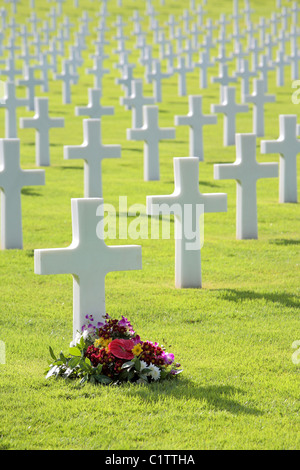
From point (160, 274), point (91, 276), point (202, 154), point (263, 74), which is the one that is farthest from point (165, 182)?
point (263, 74)

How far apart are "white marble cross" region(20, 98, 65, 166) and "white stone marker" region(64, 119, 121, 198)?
3059 mm

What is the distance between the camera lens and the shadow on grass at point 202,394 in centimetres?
521

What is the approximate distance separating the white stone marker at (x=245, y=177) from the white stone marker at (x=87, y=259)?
4.08m

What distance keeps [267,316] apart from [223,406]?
2055 millimetres

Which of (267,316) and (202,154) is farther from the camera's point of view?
(202,154)

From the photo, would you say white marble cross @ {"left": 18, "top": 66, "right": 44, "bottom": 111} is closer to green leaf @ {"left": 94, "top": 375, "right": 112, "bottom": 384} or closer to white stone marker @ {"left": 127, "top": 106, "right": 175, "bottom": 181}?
white stone marker @ {"left": 127, "top": 106, "right": 175, "bottom": 181}

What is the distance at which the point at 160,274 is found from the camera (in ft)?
28.9

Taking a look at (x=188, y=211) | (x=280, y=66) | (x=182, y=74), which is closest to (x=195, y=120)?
(x=188, y=211)

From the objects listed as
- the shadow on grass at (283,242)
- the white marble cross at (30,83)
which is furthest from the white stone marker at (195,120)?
the white marble cross at (30,83)

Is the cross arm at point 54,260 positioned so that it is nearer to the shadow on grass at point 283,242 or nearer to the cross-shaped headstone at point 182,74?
the shadow on grass at point 283,242

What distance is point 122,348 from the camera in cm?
556

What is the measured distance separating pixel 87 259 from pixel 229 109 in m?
12.7

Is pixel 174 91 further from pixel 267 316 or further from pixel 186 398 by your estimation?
pixel 186 398

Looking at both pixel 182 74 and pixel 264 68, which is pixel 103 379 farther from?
pixel 264 68
